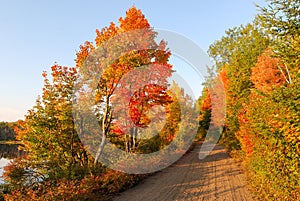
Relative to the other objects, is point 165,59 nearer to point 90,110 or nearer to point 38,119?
point 90,110

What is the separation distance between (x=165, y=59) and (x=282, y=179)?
11433mm

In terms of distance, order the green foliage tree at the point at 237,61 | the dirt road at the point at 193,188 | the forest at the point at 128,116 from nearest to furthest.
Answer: the forest at the point at 128,116
the dirt road at the point at 193,188
the green foliage tree at the point at 237,61

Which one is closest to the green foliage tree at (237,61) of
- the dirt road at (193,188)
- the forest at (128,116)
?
the forest at (128,116)

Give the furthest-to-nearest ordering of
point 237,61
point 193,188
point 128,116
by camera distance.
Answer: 1. point 237,61
2. point 128,116
3. point 193,188

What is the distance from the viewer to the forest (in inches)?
305

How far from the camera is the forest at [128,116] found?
7750mm

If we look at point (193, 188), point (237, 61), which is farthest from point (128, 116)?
point (237, 61)

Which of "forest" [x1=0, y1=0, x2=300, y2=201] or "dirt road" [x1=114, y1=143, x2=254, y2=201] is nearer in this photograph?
"forest" [x1=0, y1=0, x2=300, y2=201]

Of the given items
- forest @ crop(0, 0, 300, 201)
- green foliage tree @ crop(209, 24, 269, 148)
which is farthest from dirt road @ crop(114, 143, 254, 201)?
green foliage tree @ crop(209, 24, 269, 148)

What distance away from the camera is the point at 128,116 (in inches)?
690

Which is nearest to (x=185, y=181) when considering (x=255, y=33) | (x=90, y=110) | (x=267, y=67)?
(x=90, y=110)

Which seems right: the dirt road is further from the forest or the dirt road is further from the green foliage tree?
the green foliage tree

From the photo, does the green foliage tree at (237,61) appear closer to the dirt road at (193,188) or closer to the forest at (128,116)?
the forest at (128,116)

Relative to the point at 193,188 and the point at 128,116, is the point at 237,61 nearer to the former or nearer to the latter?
the point at 128,116
